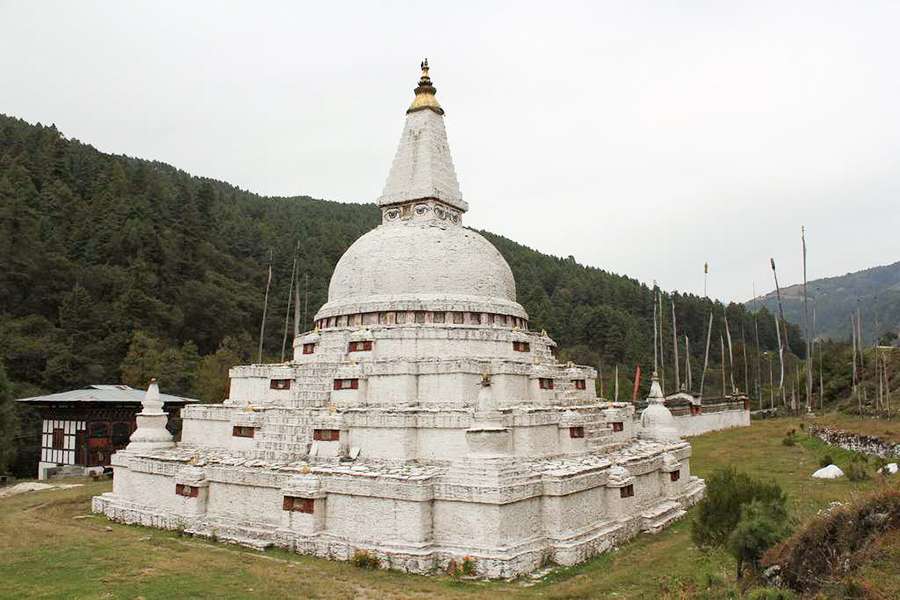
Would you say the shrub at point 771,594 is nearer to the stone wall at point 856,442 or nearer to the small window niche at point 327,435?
the small window niche at point 327,435

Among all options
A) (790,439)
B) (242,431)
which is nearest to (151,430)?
(242,431)

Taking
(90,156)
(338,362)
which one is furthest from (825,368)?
(90,156)

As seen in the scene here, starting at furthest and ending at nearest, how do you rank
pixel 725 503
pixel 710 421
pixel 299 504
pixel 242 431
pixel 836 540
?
1. pixel 710 421
2. pixel 242 431
3. pixel 299 504
4. pixel 725 503
5. pixel 836 540

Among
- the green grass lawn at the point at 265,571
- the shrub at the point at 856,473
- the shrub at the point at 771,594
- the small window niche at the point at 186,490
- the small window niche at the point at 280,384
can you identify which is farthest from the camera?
the small window niche at the point at 280,384

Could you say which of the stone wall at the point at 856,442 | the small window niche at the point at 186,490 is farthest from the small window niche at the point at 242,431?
the stone wall at the point at 856,442

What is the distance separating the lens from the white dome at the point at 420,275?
22.5m

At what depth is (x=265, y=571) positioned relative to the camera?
14.4 metres

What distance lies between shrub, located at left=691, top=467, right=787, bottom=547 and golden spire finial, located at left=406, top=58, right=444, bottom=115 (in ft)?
55.2

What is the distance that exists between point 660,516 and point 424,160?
14.1 m

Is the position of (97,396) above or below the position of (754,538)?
above

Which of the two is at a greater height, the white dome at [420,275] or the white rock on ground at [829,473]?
the white dome at [420,275]

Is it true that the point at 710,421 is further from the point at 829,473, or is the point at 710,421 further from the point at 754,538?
the point at 754,538

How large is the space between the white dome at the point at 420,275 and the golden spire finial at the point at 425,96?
4.67 meters

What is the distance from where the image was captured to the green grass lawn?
12867 mm
